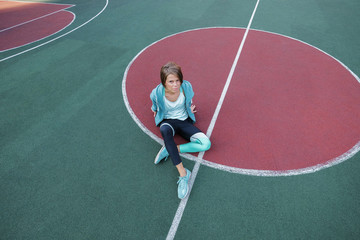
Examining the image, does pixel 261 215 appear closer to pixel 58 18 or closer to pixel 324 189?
pixel 324 189

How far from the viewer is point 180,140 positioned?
418 centimetres

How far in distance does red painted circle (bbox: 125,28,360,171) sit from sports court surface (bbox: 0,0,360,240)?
3cm

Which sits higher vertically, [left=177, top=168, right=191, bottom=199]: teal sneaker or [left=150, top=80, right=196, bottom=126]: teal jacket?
[left=150, top=80, right=196, bottom=126]: teal jacket

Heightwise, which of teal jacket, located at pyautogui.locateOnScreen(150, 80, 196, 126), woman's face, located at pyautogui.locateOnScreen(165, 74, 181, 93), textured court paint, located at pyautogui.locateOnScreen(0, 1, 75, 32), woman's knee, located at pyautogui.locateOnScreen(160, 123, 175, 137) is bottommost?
textured court paint, located at pyautogui.locateOnScreen(0, 1, 75, 32)

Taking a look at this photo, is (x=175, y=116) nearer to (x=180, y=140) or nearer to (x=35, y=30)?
(x=180, y=140)

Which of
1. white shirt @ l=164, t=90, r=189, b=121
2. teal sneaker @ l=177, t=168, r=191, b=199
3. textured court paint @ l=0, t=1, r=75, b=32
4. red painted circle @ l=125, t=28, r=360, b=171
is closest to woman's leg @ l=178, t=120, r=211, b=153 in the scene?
white shirt @ l=164, t=90, r=189, b=121

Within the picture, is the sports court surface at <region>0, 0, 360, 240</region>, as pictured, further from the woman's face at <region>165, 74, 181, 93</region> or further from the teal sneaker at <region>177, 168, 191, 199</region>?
the woman's face at <region>165, 74, 181, 93</region>

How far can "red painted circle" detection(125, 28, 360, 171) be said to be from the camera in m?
3.93

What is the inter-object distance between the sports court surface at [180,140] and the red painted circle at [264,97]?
3 centimetres

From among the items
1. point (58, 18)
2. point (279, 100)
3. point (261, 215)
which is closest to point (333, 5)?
point (279, 100)

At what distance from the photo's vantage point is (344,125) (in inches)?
170

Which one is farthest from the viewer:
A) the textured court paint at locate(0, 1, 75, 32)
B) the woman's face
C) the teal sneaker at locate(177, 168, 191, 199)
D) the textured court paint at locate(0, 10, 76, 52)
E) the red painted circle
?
the textured court paint at locate(0, 1, 75, 32)

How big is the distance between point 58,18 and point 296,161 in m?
11.4

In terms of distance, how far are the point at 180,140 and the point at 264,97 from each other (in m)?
2.46
